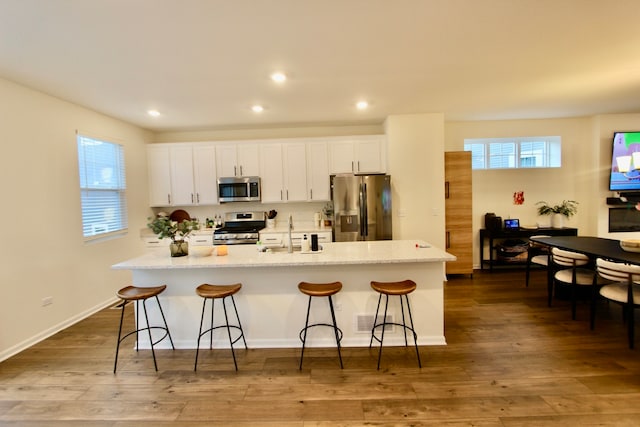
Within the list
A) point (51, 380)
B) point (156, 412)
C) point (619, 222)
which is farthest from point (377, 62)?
point (619, 222)

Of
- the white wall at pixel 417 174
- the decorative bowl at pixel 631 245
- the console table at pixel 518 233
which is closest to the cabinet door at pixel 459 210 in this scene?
the white wall at pixel 417 174

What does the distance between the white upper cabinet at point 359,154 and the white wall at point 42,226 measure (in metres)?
3.41

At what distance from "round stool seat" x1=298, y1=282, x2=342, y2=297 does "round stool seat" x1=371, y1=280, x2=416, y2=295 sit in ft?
1.09

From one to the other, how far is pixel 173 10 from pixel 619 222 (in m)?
6.93

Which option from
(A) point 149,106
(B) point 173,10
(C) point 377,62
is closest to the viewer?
(B) point 173,10

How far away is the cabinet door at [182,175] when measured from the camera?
4961mm

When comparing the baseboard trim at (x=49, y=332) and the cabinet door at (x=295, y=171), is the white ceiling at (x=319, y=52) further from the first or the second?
the baseboard trim at (x=49, y=332)

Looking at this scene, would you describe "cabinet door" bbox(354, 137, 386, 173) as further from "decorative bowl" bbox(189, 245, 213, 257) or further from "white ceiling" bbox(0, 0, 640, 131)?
"decorative bowl" bbox(189, 245, 213, 257)

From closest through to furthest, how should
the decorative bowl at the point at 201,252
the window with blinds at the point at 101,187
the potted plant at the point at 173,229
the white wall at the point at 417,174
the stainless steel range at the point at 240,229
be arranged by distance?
the potted plant at the point at 173,229, the decorative bowl at the point at 201,252, the window with blinds at the point at 101,187, the white wall at the point at 417,174, the stainless steel range at the point at 240,229

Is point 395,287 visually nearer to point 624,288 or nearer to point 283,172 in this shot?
point 624,288

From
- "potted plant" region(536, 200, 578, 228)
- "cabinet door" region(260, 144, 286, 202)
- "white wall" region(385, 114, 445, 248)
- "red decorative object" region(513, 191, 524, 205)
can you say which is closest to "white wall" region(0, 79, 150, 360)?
"cabinet door" region(260, 144, 286, 202)

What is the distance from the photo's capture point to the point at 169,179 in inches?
197

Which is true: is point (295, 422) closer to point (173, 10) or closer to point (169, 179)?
point (173, 10)

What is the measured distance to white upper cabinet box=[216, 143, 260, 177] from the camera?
16.1 feet
